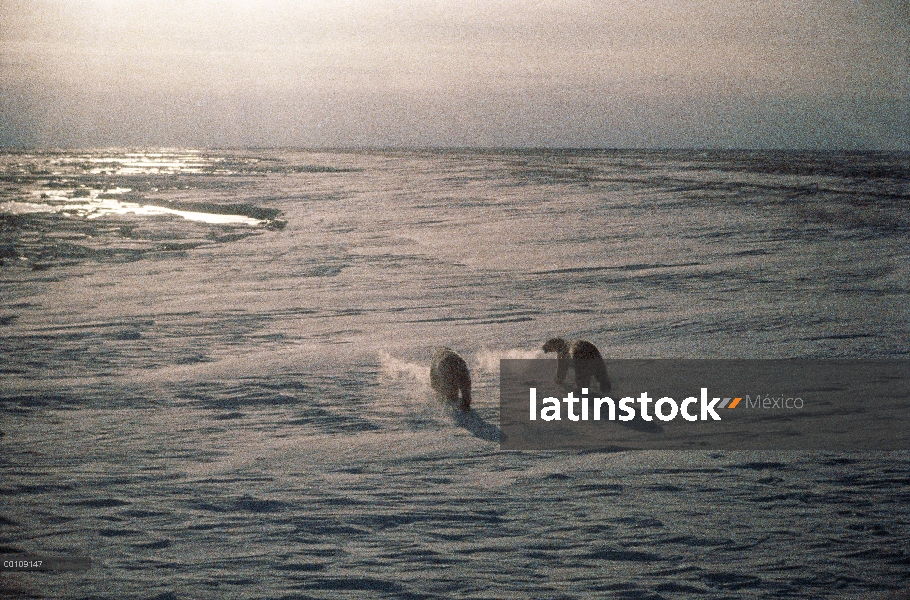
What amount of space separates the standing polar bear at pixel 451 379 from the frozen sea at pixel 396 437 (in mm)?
176

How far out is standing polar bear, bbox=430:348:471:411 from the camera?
7.03m

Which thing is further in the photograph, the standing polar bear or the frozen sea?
the standing polar bear

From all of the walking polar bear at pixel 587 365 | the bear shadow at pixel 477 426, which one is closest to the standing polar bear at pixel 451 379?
the bear shadow at pixel 477 426

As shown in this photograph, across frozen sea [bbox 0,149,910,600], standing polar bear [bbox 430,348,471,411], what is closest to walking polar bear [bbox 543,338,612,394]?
frozen sea [bbox 0,149,910,600]

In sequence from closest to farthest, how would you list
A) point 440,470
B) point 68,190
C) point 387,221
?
point 440,470
point 387,221
point 68,190

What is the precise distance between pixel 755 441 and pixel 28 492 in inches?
195

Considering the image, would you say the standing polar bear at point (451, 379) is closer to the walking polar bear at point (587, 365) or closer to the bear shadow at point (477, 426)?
the bear shadow at point (477, 426)

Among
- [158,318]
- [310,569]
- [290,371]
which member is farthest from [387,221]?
[310,569]

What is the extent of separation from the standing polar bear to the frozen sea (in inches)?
6.9

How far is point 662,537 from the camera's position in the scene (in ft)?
15.8

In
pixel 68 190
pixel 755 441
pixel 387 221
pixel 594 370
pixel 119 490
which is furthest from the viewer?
pixel 68 190

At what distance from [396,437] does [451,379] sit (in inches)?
35.8

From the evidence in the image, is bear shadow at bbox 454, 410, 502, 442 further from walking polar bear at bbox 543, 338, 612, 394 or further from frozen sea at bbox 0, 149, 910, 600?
walking polar bear at bbox 543, 338, 612, 394

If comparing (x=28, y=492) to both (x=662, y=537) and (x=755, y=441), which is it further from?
(x=755, y=441)
